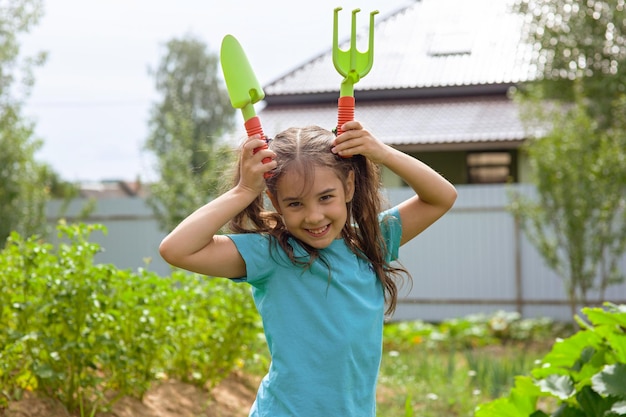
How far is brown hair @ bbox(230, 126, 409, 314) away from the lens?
197 cm

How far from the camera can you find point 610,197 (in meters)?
8.50

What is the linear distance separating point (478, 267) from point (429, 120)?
3.18 m

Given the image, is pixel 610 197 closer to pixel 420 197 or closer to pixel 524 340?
pixel 524 340

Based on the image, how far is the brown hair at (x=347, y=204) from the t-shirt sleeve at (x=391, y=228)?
24mm

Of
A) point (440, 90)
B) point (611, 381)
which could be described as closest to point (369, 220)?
point (611, 381)

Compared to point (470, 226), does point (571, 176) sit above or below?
above

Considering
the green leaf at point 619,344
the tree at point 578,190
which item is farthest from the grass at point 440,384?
the tree at point 578,190

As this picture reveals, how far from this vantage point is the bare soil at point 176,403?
3192 mm

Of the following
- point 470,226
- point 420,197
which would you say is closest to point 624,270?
point 470,226

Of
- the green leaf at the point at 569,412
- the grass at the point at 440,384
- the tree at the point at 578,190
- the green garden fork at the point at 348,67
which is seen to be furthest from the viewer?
the tree at the point at 578,190

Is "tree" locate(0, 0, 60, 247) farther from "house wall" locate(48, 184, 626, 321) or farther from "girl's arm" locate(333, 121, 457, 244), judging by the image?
"girl's arm" locate(333, 121, 457, 244)

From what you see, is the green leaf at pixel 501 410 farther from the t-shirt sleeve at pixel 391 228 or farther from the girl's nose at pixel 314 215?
the girl's nose at pixel 314 215

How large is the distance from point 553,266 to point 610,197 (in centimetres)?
86

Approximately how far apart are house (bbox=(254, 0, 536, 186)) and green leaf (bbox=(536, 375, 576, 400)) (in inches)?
365
